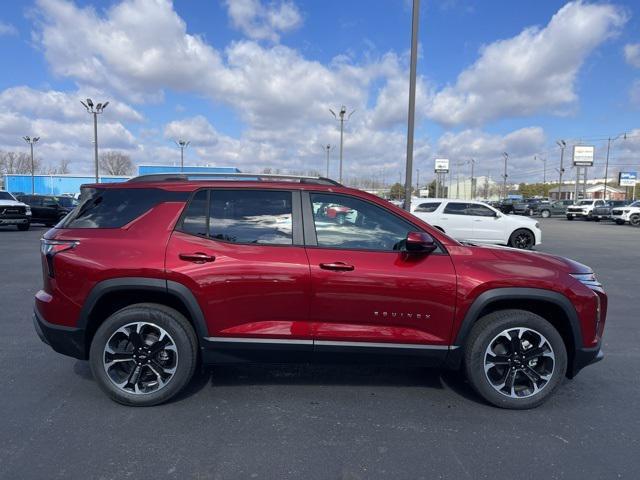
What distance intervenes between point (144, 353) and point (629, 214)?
3654 centimetres

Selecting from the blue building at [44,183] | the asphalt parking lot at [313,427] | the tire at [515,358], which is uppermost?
the blue building at [44,183]

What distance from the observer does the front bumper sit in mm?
3424

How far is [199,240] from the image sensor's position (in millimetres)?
3426

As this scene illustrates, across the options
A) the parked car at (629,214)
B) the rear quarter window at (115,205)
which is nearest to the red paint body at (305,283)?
the rear quarter window at (115,205)

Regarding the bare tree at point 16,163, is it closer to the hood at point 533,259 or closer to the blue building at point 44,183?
the blue building at point 44,183

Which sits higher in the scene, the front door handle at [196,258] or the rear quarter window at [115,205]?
the rear quarter window at [115,205]

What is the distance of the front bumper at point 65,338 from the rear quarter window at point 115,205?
0.81m

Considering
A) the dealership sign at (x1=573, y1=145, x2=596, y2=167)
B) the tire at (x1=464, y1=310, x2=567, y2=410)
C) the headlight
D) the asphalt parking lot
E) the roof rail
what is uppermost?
the dealership sign at (x1=573, y1=145, x2=596, y2=167)

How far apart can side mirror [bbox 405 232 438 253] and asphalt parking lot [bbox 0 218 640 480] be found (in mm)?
1269

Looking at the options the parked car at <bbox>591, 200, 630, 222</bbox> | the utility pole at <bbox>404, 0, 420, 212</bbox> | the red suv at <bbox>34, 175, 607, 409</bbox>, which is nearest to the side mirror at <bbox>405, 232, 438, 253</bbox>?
the red suv at <bbox>34, 175, 607, 409</bbox>

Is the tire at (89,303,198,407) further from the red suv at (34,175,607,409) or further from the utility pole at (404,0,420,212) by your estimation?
the utility pole at (404,0,420,212)

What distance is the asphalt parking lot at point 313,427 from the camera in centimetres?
274

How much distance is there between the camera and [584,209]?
38.1 m

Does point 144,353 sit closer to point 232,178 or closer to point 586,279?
point 232,178
